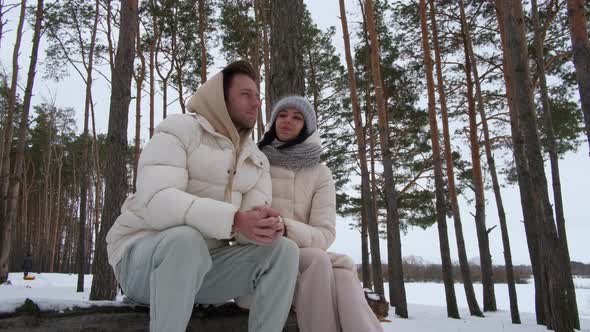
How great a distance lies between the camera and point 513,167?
12.5 m

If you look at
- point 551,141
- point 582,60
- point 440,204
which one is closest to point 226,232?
point 582,60

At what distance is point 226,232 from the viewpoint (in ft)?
4.69

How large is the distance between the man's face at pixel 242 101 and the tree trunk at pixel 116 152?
13.3 feet

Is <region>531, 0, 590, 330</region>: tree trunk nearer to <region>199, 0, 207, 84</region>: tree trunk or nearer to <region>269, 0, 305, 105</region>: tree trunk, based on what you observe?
<region>269, 0, 305, 105</region>: tree trunk

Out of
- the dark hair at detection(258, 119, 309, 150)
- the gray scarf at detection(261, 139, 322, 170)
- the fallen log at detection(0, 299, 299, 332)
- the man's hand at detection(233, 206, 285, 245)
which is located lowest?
the fallen log at detection(0, 299, 299, 332)

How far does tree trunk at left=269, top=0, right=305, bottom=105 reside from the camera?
3.15 m

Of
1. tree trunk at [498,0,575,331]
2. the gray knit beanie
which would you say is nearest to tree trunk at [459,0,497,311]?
tree trunk at [498,0,575,331]

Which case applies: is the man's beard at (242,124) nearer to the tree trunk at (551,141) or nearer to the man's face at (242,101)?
the man's face at (242,101)

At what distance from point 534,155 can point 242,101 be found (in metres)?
5.13

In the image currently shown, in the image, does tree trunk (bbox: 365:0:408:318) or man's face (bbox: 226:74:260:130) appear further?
tree trunk (bbox: 365:0:408:318)

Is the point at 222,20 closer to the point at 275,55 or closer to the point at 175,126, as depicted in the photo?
the point at 275,55

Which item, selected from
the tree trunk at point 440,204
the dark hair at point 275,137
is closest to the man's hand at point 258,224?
the dark hair at point 275,137

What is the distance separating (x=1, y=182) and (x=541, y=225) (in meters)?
10.7

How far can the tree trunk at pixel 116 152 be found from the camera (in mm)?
5375
